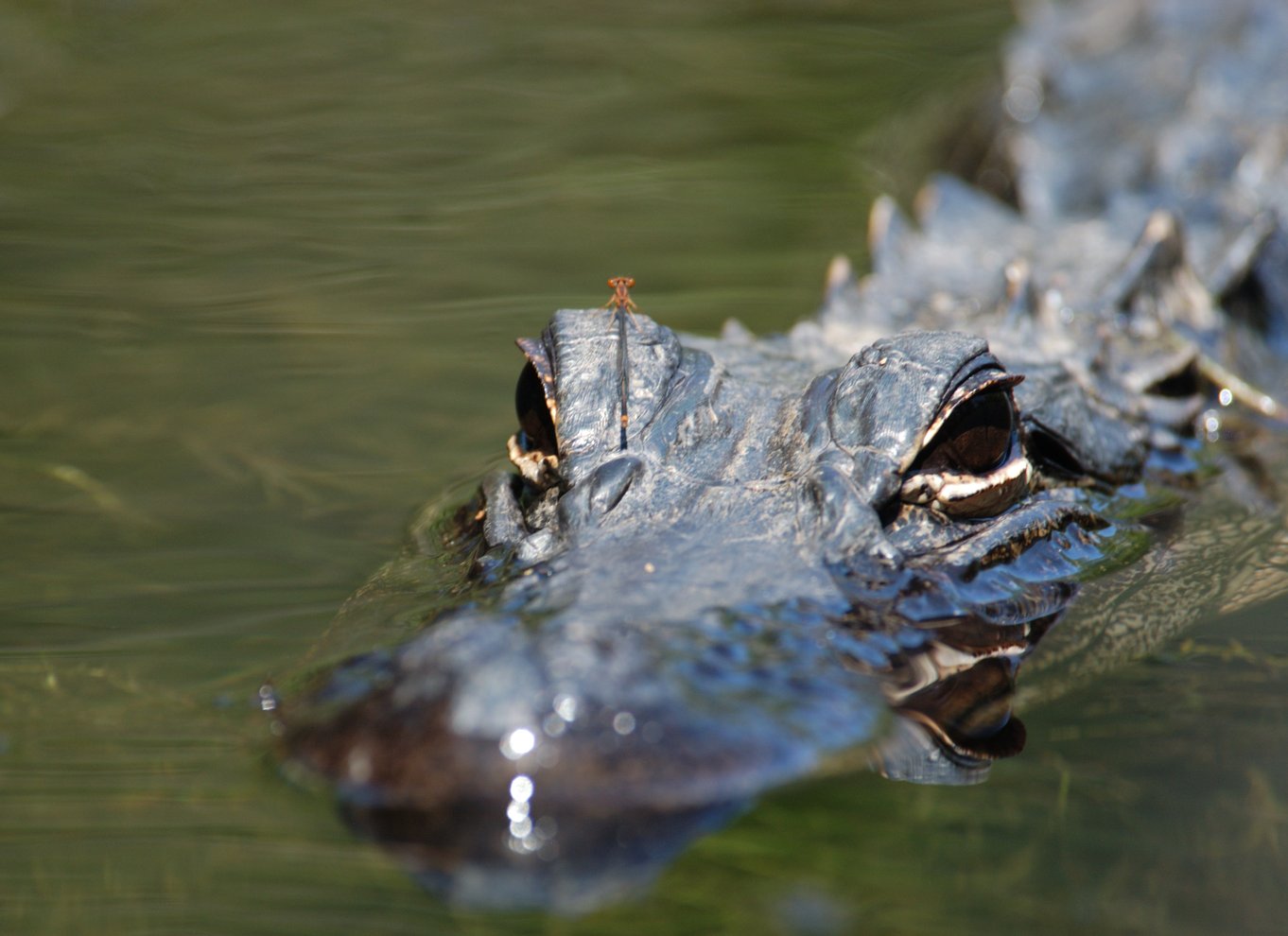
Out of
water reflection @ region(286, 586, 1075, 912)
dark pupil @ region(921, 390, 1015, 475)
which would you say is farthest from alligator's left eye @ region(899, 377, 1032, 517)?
water reflection @ region(286, 586, 1075, 912)

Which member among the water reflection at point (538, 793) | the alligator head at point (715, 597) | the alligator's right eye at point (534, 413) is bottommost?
the water reflection at point (538, 793)

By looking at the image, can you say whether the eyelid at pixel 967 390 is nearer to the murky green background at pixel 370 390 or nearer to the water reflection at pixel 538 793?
the murky green background at pixel 370 390

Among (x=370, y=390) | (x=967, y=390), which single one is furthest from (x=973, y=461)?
(x=370, y=390)

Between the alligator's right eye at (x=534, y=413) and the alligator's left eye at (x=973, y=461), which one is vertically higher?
the alligator's right eye at (x=534, y=413)

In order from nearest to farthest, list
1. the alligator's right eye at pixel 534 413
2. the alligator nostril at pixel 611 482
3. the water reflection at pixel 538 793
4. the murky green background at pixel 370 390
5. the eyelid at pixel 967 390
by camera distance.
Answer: the water reflection at pixel 538 793 → the murky green background at pixel 370 390 → the alligator nostril at pixel 611 482 → the eyelid at pixel 967 390 → the alligator's right eye at pixel 534 413

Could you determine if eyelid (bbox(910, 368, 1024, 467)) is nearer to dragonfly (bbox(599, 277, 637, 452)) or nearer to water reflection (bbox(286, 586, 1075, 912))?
dragonfly (bbox(599, 277, 637, 452))

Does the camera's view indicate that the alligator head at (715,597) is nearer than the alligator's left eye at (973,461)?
Yes

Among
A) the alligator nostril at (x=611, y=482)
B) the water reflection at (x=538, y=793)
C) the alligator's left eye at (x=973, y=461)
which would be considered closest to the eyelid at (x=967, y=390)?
the alligator's left eye at (x=973, y=461)

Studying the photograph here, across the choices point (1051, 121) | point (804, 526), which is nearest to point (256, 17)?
point (1051, 121)

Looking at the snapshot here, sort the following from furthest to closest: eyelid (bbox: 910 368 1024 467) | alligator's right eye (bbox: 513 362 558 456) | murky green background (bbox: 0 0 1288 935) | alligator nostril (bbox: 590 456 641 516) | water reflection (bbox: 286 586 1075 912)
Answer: alligator's right eye (bbox: 513 362 558 456) → eyelid (bbox: 910 368 1024 467) → alligator nostril (bbox: 590 456 641 516) → murky green background (bbox: 0 0 1288 935) → water reflection (bbox: 286 586 1075 912)
